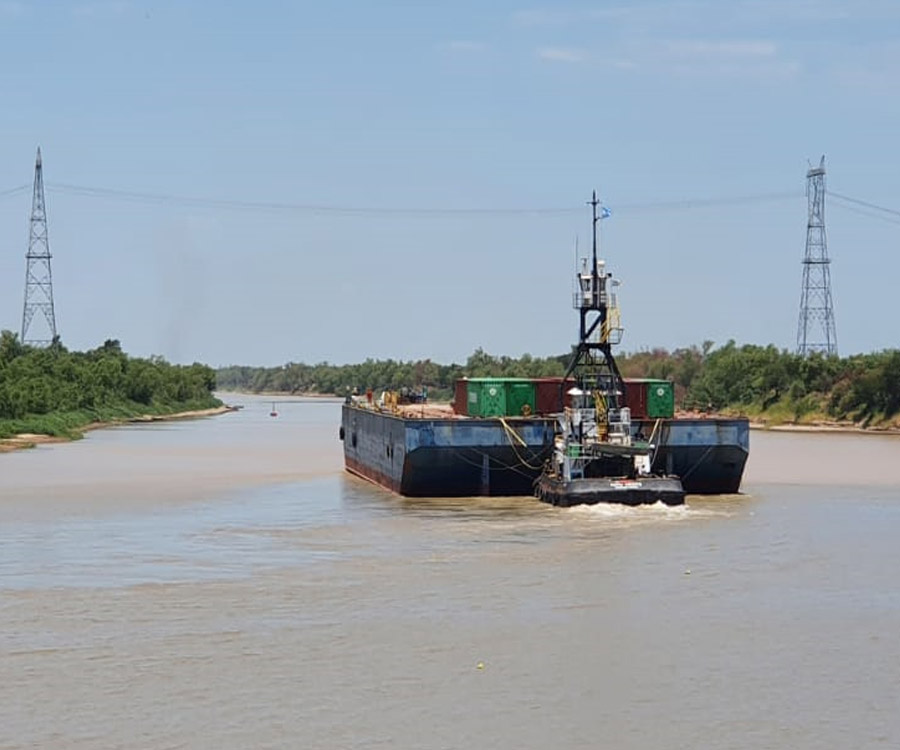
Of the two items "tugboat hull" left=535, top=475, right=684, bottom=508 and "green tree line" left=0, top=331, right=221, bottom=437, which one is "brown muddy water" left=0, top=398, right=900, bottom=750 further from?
"green tree line" left=0, top=331, right=221, bottom=437

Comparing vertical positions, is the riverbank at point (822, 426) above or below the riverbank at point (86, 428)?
above

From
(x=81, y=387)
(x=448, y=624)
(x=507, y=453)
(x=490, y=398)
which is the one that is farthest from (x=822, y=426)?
(x=448, y=624)

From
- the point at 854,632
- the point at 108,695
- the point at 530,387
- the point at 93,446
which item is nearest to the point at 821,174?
the point at 93,446

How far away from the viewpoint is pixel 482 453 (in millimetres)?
48344

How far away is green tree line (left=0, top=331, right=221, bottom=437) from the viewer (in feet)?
331

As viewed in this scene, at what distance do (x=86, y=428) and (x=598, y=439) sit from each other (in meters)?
78.7

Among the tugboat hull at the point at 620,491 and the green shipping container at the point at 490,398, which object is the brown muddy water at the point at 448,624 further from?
the green shipping container at the point at 490,398

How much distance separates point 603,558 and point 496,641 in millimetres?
10378

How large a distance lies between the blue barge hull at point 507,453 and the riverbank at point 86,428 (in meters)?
43.2

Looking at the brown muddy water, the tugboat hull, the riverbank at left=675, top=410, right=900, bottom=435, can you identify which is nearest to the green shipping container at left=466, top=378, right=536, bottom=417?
the brown muddy water

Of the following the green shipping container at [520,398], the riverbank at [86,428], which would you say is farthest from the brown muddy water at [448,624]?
the riverbank at [86,428]

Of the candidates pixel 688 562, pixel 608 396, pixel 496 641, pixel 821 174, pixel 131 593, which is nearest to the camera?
pixel 496 641

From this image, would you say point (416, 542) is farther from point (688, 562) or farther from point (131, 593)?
point (131, 593)

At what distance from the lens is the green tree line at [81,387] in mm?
100812
